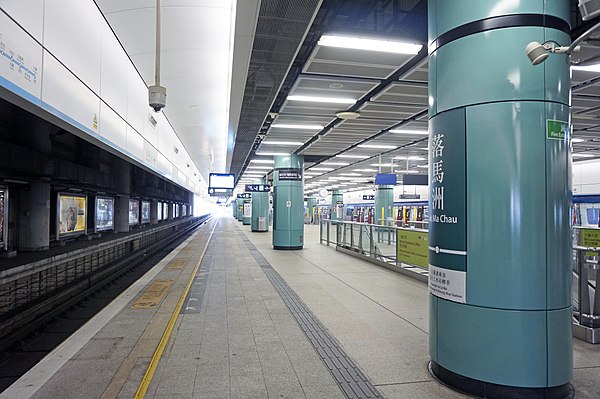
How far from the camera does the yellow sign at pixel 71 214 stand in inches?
362

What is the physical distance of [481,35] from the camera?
3.02 meters

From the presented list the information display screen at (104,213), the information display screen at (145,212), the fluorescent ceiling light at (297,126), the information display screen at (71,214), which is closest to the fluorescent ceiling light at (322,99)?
the fluorescent ceiling light at (297,126)

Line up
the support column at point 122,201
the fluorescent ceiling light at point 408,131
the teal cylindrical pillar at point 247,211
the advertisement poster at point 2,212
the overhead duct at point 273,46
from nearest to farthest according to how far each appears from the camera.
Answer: the overhead duct at point 273,46 → the advertisement poster at point 2,212 → the fluorescent ceiling light at point 408,131 → the support column at point 122,201 → the teal cylindrical pillar at point 247,211

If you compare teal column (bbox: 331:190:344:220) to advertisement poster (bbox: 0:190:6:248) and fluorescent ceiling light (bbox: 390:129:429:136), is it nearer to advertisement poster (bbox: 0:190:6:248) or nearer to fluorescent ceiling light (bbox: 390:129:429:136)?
fluorescent ceiling light (bbox: 390:129:429:136)

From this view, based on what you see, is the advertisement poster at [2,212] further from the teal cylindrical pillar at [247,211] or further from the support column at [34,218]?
the teal cylindrical pillar at [247,211]

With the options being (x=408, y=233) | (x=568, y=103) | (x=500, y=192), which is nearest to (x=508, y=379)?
(x=500, y=192)

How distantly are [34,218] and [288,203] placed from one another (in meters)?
7.85

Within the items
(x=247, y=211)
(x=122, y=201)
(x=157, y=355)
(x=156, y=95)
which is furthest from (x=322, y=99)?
(x=247, y=211)

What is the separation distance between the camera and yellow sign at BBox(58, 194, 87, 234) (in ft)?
30.2

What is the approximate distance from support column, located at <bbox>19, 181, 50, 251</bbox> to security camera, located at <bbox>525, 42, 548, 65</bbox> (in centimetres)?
839

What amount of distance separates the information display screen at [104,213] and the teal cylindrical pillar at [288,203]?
5.41 meters

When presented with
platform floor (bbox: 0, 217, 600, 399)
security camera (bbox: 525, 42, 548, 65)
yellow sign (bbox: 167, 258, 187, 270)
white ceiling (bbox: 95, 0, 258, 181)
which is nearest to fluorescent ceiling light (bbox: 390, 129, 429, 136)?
white ceiling (bbox: 95, 0, 258, 181)

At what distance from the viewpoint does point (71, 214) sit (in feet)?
32.4

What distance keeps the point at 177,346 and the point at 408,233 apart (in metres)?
5.79
